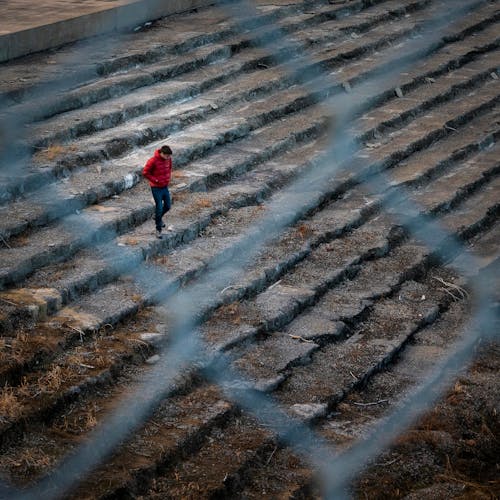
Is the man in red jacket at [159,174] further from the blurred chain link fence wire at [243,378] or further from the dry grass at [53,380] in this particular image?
the dry grass at [53,380]

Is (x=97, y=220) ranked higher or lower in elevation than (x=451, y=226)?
higher

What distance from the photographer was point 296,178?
370 cm

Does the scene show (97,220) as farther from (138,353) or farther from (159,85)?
(159,85)

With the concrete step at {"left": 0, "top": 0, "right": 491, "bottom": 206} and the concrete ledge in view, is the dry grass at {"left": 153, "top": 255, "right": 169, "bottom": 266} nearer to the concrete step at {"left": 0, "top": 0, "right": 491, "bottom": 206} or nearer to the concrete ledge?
the concrete step at {"left": 0, "top": 0, "right": 491, "bottom": 206}

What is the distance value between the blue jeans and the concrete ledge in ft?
4.12

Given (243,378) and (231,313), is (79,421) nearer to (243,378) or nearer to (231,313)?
(243,378)

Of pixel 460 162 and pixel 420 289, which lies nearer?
pixel 420 289

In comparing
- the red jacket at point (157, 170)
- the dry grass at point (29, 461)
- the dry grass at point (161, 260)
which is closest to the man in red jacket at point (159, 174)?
the red jacket at point (157, 170)

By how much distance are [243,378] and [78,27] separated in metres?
2.11

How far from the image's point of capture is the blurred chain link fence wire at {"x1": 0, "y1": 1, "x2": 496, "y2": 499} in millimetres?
2336

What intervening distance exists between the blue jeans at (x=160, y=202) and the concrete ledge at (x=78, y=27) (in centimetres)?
125

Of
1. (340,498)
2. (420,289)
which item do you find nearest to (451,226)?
(420,289)

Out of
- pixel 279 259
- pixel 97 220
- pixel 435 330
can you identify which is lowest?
pixel 435 330

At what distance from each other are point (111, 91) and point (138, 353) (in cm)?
157
